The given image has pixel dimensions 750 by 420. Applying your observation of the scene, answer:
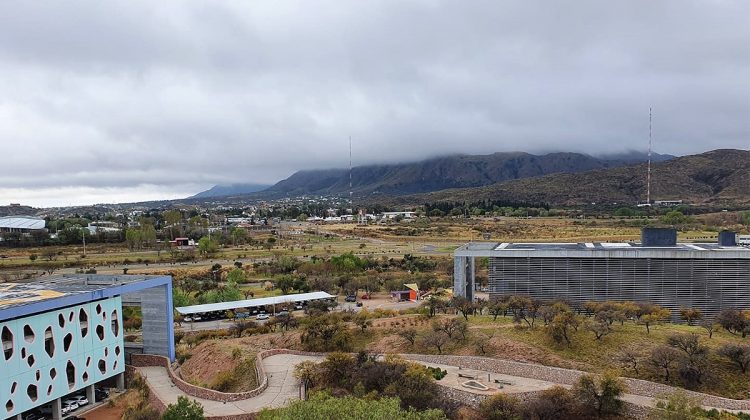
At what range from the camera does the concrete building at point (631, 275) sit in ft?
123

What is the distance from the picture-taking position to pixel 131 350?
35062 mm

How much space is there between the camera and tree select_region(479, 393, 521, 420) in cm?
2331

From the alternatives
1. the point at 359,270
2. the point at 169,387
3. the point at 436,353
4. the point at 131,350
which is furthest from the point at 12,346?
the point at 359,270

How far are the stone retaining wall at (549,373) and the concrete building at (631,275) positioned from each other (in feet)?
40.0

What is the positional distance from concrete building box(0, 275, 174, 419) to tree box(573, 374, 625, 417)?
2350cm

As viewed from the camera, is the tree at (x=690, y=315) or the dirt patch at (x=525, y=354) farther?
the tree at (x=690, y=315)

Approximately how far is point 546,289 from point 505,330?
9.03m

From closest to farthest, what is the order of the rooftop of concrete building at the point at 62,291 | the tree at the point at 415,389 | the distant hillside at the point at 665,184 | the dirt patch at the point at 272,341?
the tree at the point at 415,389
the rooftop of concrete building at the point at 62,291
the dirt patch at the point at 272,341
the distant hillside at the point at 665,184

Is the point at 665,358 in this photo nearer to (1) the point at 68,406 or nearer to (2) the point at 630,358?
(2) the point at 630,358

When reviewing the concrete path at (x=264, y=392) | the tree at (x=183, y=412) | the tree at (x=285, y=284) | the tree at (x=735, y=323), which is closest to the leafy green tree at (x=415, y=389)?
the concrete path at (x=264, y=392)

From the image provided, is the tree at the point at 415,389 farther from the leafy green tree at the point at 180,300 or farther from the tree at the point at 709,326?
the leafy green tree at the point at 180,300

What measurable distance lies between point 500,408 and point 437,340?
7.62m

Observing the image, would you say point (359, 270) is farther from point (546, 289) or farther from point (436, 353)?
point (436, 353)

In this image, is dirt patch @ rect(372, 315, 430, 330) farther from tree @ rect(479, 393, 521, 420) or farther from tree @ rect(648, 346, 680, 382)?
tree @ rect(648, 346, 680, 382)
